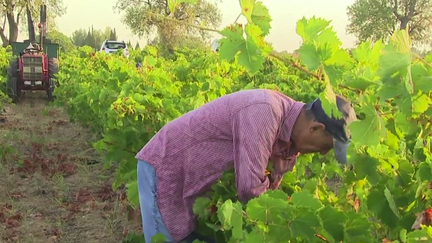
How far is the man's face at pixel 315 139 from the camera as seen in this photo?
8.68 feet

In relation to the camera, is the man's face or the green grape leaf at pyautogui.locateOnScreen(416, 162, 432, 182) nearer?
the green grape leaf at pyautogui.locateOnScreen(416, 162, 432, 182)

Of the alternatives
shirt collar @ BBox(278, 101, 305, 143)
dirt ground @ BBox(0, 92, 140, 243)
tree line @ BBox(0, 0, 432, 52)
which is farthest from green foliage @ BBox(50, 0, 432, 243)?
tree line @ BBox(0, 0, 432, 52)

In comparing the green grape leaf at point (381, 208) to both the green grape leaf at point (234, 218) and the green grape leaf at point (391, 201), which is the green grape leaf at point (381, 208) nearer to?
the green grape leaf at point (391, 201)

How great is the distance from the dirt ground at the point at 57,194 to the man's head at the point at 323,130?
132 inches

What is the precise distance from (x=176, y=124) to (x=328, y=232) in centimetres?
117

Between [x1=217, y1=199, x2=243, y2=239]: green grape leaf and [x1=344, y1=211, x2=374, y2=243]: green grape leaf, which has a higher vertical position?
[x1=217, y1=199, x2=243, y2=239]: green grape leaf

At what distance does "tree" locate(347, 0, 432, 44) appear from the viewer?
166 feet

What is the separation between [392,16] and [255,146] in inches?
2016

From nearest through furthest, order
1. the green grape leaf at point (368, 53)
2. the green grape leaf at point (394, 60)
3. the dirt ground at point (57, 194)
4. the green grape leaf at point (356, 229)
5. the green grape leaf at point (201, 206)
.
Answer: the green grape leaf at point (394, 60) → the green grape leaf at point (356, 229) → the green grape leaf at point (368, 53) → the green grape leaf at point (201, 206) → the dirt ground at point (57, 194)

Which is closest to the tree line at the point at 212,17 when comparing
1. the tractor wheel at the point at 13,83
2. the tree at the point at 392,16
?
the tree at the point at 392,16

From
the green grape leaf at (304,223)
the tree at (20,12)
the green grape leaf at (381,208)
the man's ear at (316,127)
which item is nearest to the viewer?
the green grape leaf at (304,223)

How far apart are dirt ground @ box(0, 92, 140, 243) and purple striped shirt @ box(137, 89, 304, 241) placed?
9.23ft

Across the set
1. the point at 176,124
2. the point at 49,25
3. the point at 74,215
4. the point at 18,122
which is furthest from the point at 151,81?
the point at 49,25

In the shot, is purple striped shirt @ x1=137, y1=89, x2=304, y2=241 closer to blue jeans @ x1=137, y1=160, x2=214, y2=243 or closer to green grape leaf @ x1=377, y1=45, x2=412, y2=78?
blue jeans @ x1=137, y1=160, x2=214, y2=243
